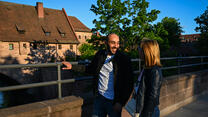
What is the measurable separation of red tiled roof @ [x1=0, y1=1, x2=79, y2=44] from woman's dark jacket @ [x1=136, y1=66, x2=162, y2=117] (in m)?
31.2

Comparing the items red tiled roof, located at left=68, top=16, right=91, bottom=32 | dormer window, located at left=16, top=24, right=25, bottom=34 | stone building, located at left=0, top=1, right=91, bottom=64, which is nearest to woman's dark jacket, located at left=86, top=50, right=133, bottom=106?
stone building, located at left=0, top=1, right=91, bottom=64

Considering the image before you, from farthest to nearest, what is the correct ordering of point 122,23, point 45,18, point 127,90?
point 45,18 → point 122,23 → point 127,90

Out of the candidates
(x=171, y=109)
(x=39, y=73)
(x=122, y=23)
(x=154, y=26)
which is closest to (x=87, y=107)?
(x=171, y=109)

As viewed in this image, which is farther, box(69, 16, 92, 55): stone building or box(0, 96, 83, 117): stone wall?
box(69, 16, 92, 55): stone building

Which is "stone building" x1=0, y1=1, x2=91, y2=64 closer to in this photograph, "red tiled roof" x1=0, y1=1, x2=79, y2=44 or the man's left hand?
"red tiled roof" x1=0, y1=1, x2=79, y2=44

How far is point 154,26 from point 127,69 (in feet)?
83.3

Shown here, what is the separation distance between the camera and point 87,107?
122 inches

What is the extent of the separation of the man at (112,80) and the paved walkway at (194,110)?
9.91 feet

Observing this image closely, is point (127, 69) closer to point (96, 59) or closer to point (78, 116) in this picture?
point (96, 59)

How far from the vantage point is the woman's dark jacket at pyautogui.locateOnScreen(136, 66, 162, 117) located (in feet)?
6.57

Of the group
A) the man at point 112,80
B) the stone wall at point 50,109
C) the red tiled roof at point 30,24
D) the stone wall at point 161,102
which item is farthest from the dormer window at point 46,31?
the man at point 112,80

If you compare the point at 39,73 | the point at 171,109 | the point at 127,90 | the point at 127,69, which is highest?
the point at 127,69

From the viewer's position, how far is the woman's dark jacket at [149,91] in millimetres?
2004

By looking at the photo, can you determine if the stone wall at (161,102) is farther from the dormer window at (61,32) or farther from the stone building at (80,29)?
the stone building at (80,29)
